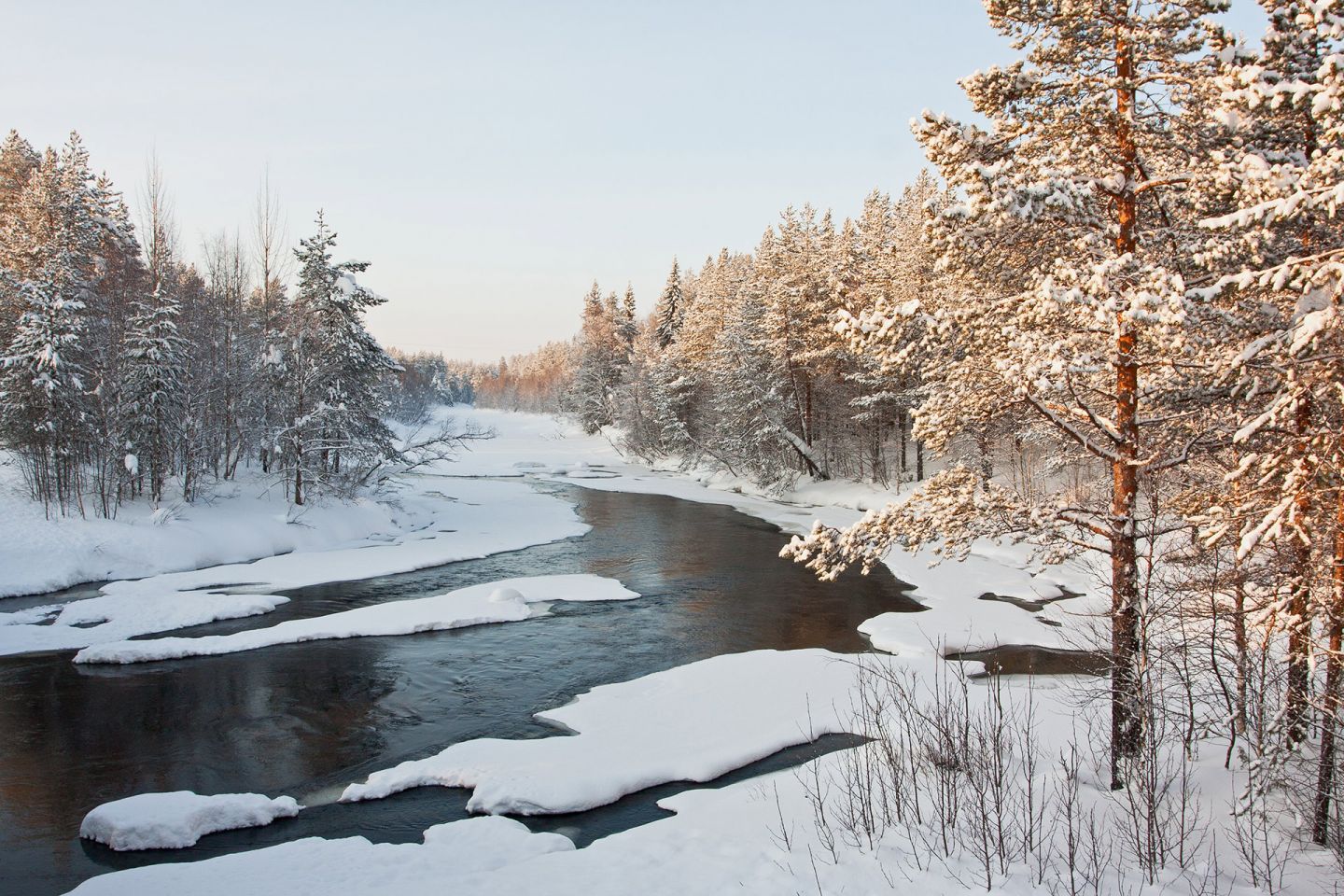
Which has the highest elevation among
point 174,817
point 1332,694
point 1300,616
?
point 1300,616

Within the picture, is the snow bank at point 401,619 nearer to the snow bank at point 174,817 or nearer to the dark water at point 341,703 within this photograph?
the dark water at point 341,703

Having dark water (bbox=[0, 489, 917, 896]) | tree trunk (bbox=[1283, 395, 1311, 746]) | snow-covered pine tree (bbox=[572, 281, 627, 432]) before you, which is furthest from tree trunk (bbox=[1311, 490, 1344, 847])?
snow-covered pine tree (bbox=[572, 281, 627, 432])

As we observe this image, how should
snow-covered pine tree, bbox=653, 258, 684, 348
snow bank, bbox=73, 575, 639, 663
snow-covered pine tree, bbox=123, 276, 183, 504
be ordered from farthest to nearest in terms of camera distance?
1. snow-covered pine tree, bbox=653, 258, 684, 348
2. snow-covered pine tree, bbox=123, 276, 183, 504
3. snow bank, bbox=73, 575, 639, 663

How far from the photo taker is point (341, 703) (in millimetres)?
12930

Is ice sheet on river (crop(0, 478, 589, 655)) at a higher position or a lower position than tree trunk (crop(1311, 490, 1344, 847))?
lower

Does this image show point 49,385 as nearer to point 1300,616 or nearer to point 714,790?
point 714,790

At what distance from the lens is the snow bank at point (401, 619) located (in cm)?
1505

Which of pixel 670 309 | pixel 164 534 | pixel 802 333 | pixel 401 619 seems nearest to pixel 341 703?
pixel 401 619

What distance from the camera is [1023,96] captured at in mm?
8945

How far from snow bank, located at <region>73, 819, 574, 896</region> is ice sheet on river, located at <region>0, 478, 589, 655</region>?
412 inches

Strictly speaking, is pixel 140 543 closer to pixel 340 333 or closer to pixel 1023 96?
pixel 340 333

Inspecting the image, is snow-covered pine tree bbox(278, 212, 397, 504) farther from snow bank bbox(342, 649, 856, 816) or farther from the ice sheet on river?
snow bank bbox(342, 649, 856, 816)

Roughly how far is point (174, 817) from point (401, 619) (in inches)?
347

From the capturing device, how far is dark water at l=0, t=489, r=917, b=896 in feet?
29.7
